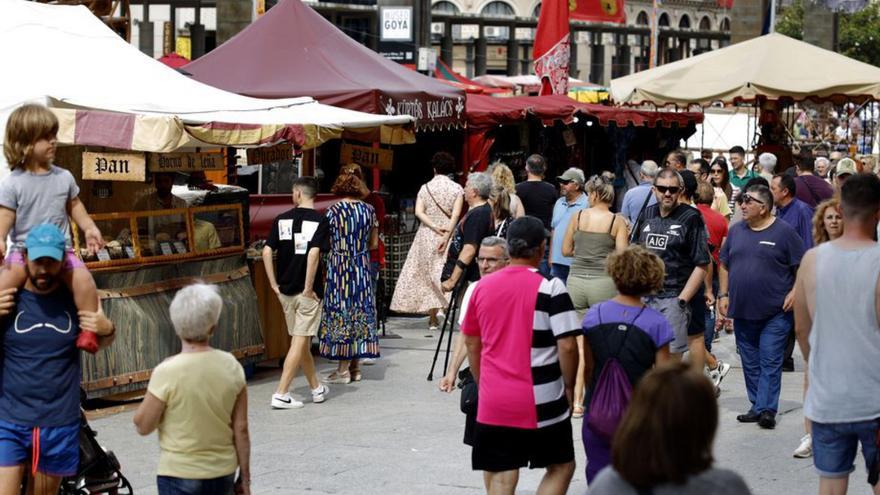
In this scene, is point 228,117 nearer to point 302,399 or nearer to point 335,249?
point 335,249

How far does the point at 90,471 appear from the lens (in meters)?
6.72

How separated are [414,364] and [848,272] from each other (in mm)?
6945

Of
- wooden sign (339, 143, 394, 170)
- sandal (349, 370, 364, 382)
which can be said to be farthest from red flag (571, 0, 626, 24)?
sandal (349, 370, 364, 382)

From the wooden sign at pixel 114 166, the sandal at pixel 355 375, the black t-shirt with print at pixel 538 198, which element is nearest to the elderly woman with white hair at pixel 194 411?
the wooden sign at pixel 114 166

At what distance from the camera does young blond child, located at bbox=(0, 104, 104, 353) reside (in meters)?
6.48

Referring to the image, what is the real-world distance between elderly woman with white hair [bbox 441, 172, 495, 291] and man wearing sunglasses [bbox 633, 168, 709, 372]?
5.74 ft

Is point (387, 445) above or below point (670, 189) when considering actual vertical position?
below

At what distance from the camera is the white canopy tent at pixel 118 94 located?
10086 millimetres

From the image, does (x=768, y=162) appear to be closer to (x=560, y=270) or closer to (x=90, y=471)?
(x=560, y=270)

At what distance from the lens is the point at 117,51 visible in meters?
12.0

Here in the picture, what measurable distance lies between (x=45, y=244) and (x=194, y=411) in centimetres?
100

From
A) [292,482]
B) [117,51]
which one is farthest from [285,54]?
[292,482]

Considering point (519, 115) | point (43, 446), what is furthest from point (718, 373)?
point (519, 115)

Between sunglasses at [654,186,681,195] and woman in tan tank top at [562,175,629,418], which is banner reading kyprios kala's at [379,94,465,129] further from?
sunglasses at [654,186,681,195]
